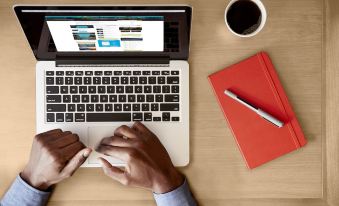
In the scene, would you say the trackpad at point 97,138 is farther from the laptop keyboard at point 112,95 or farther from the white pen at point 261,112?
the white pen at point 261,112

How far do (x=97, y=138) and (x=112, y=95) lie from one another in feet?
0.36

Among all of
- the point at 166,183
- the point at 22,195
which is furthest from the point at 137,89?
the point at 22,195

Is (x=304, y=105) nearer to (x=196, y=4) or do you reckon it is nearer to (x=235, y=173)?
(x=235, y=173)

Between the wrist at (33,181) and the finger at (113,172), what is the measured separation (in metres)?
0.15

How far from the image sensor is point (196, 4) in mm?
936

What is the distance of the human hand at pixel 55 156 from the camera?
88 cm

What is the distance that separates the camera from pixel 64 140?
2.91 ft

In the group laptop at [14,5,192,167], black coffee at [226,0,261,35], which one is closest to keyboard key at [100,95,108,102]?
laptop at [14,5,192,167]

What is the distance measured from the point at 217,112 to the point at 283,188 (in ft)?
0.83

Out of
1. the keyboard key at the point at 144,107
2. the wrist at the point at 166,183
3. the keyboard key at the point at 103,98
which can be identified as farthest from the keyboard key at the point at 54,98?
the wrist at the point at 166,183

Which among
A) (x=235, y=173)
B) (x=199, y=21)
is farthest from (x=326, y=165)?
(x=199, y=21)

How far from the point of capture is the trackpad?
3.02 feet

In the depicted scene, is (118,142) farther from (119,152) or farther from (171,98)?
(171,98)

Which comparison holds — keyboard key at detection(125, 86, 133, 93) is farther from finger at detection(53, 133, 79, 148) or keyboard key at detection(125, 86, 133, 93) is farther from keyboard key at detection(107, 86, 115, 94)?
finger at detection(53, 133, 79, 148)
